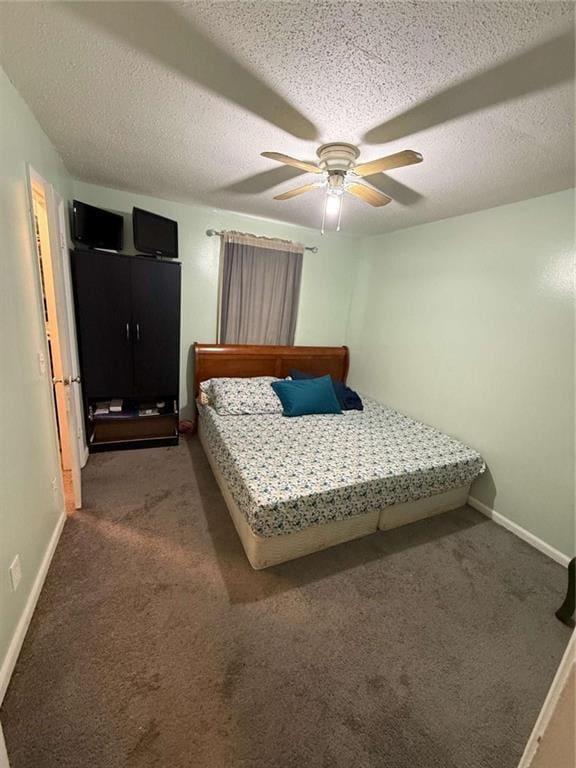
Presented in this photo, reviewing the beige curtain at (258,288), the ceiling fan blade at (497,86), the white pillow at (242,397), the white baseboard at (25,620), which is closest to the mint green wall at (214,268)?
the beige curtain at (258,288)

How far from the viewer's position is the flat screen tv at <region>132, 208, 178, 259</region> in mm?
2750

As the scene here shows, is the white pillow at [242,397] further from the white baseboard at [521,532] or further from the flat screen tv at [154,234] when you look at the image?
the white baseboard at [521,532]

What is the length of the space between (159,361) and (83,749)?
2.56m

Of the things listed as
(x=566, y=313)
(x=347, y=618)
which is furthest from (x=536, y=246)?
(x=347, y=618)

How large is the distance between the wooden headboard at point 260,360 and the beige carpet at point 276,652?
1689 mm

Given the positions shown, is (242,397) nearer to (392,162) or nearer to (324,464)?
(324,464)

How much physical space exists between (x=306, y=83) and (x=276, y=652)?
250cm


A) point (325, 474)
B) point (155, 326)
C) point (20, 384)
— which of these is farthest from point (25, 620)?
point (155, 326)

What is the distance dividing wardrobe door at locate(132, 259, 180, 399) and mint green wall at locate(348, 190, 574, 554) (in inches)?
93.1

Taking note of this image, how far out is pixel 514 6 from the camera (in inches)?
35.8

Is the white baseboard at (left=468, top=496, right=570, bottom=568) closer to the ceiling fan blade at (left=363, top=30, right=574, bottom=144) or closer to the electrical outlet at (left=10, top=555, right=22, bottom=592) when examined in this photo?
the ceiling fan blade at (left=363, top=30, right=574, bottom=144)

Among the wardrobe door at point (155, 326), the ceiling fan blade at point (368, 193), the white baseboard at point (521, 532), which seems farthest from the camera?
the wardrobe door at point (155, 326)

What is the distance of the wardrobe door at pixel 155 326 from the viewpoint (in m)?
2.87

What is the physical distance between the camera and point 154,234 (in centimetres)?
288
